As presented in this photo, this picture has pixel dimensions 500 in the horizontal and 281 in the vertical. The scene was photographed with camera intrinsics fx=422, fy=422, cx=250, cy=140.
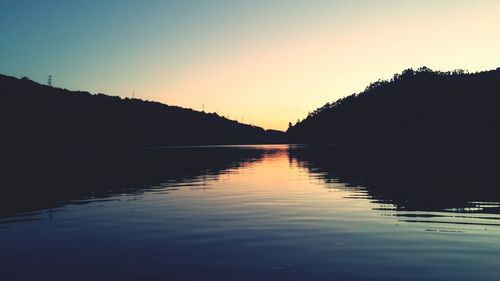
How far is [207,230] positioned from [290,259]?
7177 mm

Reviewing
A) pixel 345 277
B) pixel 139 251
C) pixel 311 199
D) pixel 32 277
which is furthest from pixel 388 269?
pixel 311 199

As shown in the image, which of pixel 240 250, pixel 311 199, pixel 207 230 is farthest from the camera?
pixel 311 199

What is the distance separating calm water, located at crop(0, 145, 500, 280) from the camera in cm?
1444

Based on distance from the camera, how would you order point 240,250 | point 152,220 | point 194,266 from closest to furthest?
point 194,266 < point 240,250 < point 152,220

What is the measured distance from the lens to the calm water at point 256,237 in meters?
14.4

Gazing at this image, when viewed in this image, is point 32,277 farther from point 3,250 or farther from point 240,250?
point 240,250

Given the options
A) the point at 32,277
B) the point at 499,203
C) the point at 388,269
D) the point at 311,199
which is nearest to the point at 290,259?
the point at 388,269

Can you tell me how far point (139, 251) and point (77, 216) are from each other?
12218mm

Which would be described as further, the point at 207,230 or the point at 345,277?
the point at 207,230

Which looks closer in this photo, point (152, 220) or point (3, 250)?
point (3, 250)

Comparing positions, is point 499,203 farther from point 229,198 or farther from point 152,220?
point 152,220

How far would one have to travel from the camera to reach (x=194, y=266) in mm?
14984

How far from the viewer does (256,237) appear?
20.0 metres

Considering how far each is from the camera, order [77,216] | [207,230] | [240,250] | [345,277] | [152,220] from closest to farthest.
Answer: [345,277], [240,250], [207,230], [152,220], [77,216]
